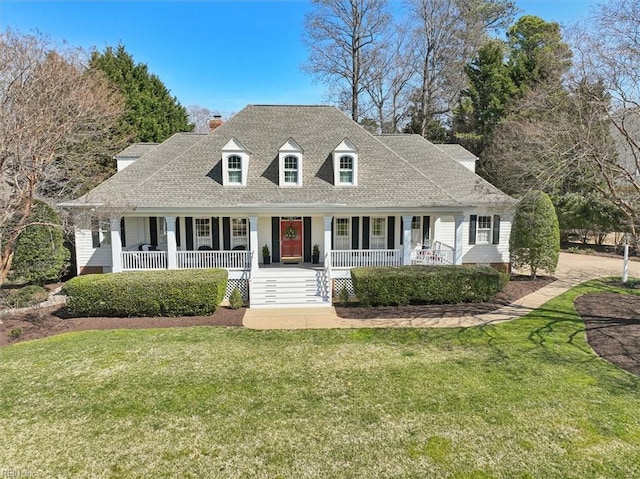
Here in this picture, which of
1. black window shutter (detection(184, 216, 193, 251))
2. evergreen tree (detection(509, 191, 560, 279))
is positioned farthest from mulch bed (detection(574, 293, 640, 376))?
black window shutter (detection(184, 216, 193, 251))

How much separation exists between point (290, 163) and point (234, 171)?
97.8 inches

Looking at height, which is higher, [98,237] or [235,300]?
[98,237]

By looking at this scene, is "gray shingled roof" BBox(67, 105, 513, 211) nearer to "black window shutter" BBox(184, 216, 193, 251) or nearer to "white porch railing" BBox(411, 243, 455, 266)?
"black window shutter" BBox(184, 216, 193, 251)

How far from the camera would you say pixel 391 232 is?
17.5 meters

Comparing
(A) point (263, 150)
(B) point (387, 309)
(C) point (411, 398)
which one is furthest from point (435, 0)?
(C) point (411, 398)

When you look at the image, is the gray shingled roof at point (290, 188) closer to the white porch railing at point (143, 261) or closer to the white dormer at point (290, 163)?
the white dormer at point (290, 163)

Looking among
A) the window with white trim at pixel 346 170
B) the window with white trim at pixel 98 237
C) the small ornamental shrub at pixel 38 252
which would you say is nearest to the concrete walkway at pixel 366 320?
the window with white trim at pixel 346 170

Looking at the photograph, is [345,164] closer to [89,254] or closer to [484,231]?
[484,231]

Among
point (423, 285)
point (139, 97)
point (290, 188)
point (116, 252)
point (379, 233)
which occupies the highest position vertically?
point (139, 97)

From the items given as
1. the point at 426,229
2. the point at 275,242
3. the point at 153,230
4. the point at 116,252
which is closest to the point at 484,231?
the point at 426,229

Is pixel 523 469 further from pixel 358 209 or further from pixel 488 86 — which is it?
pixel 488 86

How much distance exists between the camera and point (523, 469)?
16.3ft

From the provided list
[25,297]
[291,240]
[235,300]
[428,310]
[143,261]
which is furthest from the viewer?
[291,240]

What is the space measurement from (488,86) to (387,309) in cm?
2494
